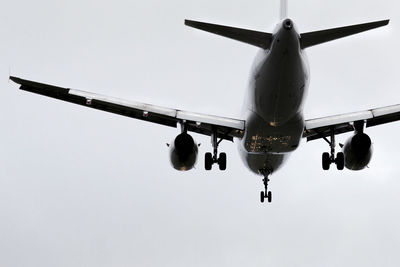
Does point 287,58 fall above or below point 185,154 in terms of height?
above

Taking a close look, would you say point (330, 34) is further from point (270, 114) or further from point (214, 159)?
point (214, 159)

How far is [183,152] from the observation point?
23.4 metres

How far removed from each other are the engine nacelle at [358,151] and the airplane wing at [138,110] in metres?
4.49

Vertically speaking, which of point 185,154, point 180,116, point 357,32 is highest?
point 357,32

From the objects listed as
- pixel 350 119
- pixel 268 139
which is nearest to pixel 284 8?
pixel 268 139

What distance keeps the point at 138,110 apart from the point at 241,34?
639 cm

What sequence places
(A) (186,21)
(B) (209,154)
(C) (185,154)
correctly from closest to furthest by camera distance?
(A) (186,21), (C) (185,154), (B) (209,154)

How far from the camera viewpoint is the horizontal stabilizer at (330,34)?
61.4 feet

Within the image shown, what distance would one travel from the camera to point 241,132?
24797 millimetres

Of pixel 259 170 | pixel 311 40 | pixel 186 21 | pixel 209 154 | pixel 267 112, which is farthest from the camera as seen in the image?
pixel 259 170

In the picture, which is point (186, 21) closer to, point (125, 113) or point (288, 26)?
point (288, 26)

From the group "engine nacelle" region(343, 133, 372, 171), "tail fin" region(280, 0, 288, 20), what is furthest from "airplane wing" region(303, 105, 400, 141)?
"tail fin" region(280, 0, 288, 20)

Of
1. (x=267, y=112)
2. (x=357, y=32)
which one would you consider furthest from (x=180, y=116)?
(x=357, y=32)

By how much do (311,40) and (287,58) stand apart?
122 centimetres
